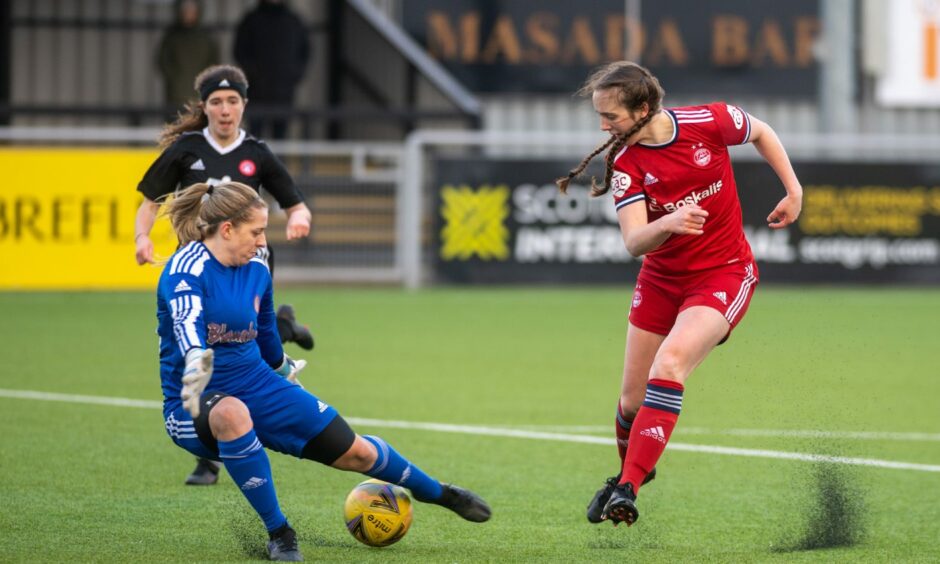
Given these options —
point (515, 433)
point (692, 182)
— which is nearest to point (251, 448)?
point (692, 182)

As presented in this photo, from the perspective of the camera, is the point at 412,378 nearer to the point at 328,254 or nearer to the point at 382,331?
the point at 382,331

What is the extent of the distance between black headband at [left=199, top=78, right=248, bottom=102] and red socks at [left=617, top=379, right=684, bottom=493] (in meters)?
2.67

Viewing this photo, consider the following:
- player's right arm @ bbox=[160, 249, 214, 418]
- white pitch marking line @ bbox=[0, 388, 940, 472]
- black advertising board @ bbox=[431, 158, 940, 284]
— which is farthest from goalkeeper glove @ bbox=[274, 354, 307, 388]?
black advertising board @ bbox=[431, 158, 940, 284]

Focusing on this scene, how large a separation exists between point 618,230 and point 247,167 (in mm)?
10926

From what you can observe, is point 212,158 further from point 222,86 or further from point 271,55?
point 271,55

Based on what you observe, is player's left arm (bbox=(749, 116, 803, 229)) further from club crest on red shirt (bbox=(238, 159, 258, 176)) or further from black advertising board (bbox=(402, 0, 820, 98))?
black advertising board (bbox=(402, 0, 820, 98))

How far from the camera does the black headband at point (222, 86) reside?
7809mm

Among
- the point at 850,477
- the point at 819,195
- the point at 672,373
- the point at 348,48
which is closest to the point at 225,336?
the point at 672,373

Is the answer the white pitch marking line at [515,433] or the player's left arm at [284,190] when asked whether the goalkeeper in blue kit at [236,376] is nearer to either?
the player's left arm at [284,190]

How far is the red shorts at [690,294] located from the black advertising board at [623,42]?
682 inches

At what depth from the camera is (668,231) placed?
6176 millimetres

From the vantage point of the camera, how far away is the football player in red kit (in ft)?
20.8

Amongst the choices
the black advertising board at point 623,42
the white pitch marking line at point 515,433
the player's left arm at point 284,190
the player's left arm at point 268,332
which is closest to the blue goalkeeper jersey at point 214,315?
the player's left arm at point 268,332

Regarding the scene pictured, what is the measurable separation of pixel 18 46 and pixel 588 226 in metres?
9.67
